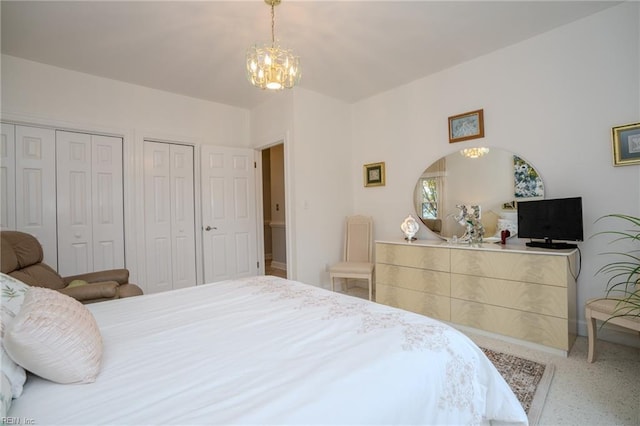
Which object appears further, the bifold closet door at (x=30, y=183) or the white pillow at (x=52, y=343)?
the bifold closet door at (x=30, y=183)

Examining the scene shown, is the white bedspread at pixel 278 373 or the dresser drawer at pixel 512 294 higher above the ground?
the white bedspread at pixel 278 373

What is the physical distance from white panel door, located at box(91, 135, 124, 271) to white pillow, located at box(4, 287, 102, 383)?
9.09ft

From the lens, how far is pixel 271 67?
6.55 feet

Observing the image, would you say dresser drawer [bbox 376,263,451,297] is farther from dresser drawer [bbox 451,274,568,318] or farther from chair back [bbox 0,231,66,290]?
chair back [bbox 0,231,66,290]

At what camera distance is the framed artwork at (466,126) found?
307 centimetres

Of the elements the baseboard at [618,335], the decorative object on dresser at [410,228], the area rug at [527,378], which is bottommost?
the area rug at [527,378]

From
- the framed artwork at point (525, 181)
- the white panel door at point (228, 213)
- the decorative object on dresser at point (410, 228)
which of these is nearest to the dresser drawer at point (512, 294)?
the decorative object on dresser at point (410, 228)

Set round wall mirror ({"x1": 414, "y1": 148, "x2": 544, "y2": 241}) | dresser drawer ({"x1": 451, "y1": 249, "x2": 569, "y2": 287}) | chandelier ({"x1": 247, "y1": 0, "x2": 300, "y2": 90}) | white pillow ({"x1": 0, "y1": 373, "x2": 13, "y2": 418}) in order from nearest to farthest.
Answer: white pillow ({"x1": 0, "y1": 373, "x2": 13, "y2": 418}), chandelier ({"x1": 247, "y1": 0, "x2": 300, "y2": 90}), dresser drawer ({"x1": 451, "y1": 249, "x2": 569, "y2": 287}), round wall mirror ({"x1": 414, "y1": 148, "x2": 544, "y2": 241})

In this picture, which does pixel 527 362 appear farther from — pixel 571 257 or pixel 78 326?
pixel 78 326

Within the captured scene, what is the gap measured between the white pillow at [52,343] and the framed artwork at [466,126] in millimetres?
A: 3420

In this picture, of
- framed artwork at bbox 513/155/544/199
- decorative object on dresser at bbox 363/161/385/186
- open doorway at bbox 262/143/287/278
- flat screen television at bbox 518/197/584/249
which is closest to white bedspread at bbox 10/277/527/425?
flat screen television at bbox 518/197/584/249

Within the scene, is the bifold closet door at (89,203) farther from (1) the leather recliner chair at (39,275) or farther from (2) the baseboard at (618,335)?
(2) the baseboard at (618,335)

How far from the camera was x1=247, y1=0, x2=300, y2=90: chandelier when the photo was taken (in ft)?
6.47

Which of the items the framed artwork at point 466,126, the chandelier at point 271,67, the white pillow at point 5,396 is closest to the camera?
the white pillow at point 5,396
